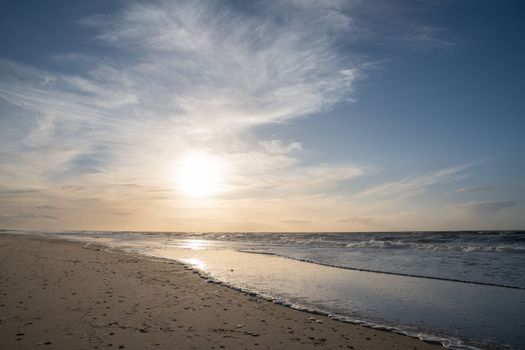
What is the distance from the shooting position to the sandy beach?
677cm

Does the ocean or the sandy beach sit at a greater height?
the sandy beach

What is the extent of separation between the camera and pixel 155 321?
8.14 metres

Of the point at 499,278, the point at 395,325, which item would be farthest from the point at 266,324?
the point at 499,278

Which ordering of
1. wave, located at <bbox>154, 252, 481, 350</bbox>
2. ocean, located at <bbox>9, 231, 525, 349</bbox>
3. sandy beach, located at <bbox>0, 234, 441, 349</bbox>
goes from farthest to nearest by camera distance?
1. ocean, located at <bbox>9, 231, 525, 349</bbox>
2. wave, located at <bbox>154, 252, 481, 350</bbox>
3. sandy beach, located at <bbox>0, 234, 441, 349</bbox>

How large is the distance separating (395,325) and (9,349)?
8.39m

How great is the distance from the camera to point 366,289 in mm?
13828

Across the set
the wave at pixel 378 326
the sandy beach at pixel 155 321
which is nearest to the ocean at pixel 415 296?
the wave at pixel 378 326

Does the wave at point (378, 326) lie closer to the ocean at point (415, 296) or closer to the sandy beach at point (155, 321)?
the ocean at point (415, 296)

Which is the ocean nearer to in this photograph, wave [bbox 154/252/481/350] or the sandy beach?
wave [bbox 154/252/481/350]

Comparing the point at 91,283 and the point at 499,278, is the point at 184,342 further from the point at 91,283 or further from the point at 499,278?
the point at 499,278

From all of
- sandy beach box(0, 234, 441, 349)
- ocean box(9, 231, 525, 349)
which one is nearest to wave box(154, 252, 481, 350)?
ocean box(9, 231, 525, 349)

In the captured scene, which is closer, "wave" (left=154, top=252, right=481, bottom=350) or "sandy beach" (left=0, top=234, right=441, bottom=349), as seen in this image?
"sandy beach" (left=0, top=234, right=441, bottom=349)

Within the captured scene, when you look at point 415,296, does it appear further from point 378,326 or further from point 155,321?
point 155,321

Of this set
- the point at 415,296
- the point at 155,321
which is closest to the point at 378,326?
the point at 415,296
